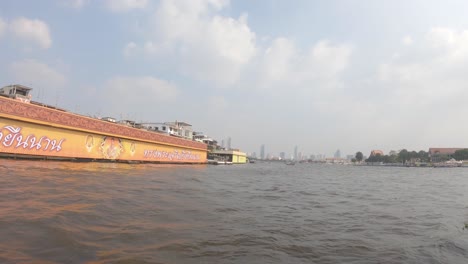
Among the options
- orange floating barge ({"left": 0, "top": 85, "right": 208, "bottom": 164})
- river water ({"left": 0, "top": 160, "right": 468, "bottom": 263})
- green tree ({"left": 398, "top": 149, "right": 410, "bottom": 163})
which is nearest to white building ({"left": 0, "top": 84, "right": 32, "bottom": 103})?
orange floating barge ({"left": 0, "top": 85, "right": 208, "bottom": 164})

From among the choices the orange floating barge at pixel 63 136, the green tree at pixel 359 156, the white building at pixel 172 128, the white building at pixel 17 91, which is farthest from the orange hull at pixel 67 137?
the green tree at pixel 359 156

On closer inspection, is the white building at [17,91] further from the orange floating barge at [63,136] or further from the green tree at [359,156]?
the green tree at [359,156]

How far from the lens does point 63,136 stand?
2455 centimetres

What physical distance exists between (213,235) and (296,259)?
65.9 inches

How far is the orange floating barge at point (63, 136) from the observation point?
2033 centimetres

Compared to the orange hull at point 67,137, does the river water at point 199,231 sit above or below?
below

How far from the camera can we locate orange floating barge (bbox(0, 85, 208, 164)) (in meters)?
20.3

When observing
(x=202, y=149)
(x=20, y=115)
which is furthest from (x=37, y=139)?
(x=202, y=149)

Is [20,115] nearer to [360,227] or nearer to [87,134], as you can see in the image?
[87,134]

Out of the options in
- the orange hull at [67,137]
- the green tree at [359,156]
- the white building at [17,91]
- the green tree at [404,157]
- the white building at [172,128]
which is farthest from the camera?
the green tree at [359,156]

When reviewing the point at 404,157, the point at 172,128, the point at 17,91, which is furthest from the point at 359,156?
the point at 17,91

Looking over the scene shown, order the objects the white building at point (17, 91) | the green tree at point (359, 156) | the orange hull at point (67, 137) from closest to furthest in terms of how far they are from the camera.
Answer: the orange hull at point (67, 137), the white building at point (17, 91), the green tree at point (359, 156)

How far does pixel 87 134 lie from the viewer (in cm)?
2736

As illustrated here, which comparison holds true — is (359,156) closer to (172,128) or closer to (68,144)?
(172,128)
